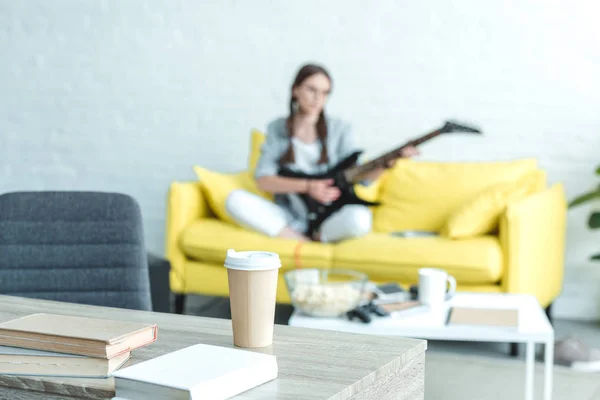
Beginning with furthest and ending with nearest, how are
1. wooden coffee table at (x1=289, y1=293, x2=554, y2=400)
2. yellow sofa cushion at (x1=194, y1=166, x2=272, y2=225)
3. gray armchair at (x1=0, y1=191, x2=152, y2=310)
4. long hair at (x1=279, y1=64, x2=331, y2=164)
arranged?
yellow sofa cushion at (x1=194, y1=166, x2=272, y2=225) → long hair at (x1=279, y1=64, x2=331, y2=164) → wooden coffee table at (x1=289, y1=293, x2=554, y2=400) → gray armchair at (x1=0, y1=191, x2=152, y2=310)

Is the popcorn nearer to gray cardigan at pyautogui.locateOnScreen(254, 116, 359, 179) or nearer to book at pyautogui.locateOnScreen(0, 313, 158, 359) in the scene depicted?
book at pyautogui.locateOnScreen(0, 313, 158, 359)

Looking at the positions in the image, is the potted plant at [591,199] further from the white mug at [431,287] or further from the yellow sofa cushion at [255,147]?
the yellow sofa cushion at [255,147]

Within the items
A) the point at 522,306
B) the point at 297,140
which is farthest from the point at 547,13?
the point at 522,306

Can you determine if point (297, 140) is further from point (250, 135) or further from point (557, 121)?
point (557, 121)

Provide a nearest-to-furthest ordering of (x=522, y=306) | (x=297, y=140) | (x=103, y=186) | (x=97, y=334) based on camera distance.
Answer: (x=97, y=334) → (x=522, y=306) → (x=297, y=140) → (x=103, y=186)

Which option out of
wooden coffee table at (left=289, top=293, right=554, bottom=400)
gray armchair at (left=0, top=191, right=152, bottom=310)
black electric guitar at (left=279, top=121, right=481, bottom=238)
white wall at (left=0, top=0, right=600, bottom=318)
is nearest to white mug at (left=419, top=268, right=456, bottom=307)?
wooden coffee table at (left=289, top=293, right=554, bottom=400)

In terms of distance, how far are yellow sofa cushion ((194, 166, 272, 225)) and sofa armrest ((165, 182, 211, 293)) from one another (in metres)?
0.11

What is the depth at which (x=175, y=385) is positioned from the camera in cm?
82

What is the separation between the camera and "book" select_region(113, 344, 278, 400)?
0.83m

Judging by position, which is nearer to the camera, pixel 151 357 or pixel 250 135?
pixel 151 357

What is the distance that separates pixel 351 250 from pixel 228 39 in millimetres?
1604

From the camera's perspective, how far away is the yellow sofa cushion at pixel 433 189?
366 cm

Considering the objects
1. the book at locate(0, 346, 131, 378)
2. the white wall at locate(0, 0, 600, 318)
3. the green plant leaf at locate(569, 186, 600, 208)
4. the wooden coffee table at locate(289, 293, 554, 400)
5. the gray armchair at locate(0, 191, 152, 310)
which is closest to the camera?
the book at locate(0, 346, 131, 378)

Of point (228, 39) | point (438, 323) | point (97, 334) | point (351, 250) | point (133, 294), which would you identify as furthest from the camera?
point (228, 39)
